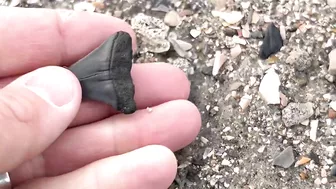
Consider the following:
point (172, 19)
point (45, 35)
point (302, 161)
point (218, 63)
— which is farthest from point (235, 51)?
point (45, 35)

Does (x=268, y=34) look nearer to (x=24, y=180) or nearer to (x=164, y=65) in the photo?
(x=164, y=65)

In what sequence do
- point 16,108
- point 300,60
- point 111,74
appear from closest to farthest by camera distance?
point 16,108 → point 111,74 → point 300,60

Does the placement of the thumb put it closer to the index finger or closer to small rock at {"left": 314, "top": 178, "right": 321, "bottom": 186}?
the index finger

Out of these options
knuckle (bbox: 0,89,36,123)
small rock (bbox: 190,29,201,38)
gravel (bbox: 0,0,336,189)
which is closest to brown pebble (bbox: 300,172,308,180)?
gravel (bbox: 0,0,336,189)

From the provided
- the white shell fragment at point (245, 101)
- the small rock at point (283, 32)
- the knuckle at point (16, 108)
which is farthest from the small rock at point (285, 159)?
the knuckle at point (16, 108)

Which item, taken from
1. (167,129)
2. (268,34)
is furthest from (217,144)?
(268,34)

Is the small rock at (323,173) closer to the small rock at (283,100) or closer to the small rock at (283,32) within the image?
the small rock at (283,100)

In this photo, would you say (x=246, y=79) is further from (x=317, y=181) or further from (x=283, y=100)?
(x=317, y=181)
